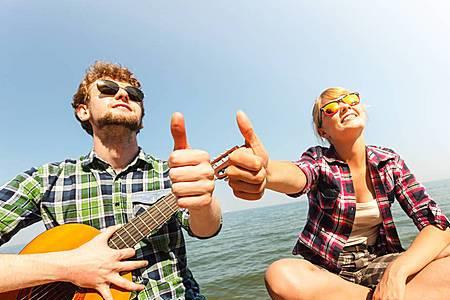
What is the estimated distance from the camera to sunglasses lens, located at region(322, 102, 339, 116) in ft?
8.80

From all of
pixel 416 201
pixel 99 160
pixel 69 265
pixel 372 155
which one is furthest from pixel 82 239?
pixel 416 201

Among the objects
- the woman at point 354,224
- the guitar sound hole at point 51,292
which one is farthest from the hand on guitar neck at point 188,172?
the guitar sound hole at point 51,292

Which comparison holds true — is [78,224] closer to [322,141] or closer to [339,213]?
[339,213]

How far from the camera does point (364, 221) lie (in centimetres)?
259

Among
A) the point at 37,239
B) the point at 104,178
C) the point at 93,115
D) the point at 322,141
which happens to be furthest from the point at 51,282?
the point at 322,141

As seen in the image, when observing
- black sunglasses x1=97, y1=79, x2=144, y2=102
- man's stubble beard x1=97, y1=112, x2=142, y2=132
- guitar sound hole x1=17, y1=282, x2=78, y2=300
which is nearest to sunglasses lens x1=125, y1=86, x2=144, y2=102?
black sunglasses x1=97, y1=79, x2=144, y2=102

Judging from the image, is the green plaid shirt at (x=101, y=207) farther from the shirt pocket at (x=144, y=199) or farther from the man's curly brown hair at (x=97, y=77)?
the man's curly brown hair at (x=97, y=77)

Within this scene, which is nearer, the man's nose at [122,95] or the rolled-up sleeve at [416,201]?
the rolled-up sleeve at [416,201]

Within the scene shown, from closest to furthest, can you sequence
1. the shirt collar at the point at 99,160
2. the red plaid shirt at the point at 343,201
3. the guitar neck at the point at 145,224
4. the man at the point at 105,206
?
the man at the point at 105,206
the guitar neck at the point at 145,224
the red plaid shirt at the point at 343,201
the shirt collar at the point at 99,160

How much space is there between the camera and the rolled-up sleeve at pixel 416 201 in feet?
7.84

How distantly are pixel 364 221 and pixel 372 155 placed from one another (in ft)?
1.75

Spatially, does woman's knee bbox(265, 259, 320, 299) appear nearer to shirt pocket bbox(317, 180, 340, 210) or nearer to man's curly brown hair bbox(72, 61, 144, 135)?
shirt pocket bbox(317, 180, 340, 210)

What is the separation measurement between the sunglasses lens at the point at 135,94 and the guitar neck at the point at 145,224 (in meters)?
1.06

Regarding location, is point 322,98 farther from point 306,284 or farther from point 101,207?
point 101,207
